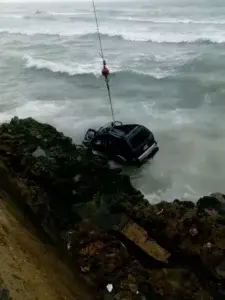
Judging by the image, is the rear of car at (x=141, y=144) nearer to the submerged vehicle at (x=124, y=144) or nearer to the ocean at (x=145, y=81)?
the submerged vehicle at (x=124, y=144)

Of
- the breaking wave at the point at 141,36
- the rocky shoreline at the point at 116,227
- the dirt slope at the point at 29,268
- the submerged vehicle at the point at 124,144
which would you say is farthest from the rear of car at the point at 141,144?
the breaking wave at the point at 141,36

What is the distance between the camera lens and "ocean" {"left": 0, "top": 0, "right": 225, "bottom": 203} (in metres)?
18.2

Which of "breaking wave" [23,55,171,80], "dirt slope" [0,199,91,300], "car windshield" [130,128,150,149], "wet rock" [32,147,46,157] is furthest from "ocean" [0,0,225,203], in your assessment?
"dirt slope" [0,199,91,300]

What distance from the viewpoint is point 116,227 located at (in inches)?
431

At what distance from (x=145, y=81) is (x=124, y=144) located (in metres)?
13.8

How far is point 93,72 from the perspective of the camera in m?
32.4

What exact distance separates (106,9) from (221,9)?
19041mm

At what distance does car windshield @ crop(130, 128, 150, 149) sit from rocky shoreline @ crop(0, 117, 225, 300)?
3.25 meters

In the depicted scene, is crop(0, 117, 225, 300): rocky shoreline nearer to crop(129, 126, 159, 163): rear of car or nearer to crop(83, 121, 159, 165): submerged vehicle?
crop(83, 121, 159, 165): submerged vehicle

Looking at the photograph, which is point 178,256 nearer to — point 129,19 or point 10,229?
point 10,229

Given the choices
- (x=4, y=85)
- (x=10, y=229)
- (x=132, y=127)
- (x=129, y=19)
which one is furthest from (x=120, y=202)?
(x=129, y=19)

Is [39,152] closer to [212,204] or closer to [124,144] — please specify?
[124,144]

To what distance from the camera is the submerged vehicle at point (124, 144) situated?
55.2ft

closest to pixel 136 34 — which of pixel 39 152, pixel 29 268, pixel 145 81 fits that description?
pixel 145 81
